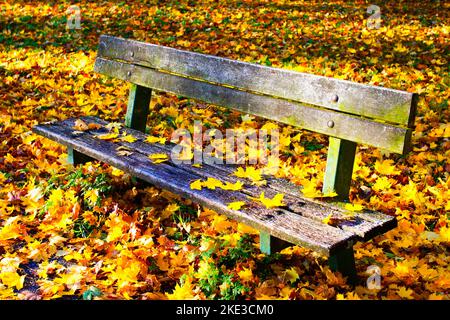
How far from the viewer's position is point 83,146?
11.1 feet

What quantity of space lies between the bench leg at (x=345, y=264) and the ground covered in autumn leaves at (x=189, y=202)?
0.05 metres

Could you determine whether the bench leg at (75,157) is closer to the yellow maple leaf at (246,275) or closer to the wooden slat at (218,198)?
the wooden slat at (218,198)

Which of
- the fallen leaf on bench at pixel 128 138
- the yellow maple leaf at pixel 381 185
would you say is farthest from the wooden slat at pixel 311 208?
the yellow maple leaf at pixel 381 185

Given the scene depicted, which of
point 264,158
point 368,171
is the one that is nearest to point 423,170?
point 368,171

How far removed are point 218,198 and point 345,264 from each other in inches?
27.6

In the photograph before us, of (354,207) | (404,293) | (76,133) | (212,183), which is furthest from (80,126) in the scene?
(404,293)

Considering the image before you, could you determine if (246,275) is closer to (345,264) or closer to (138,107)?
(345,264)

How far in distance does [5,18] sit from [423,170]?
760 centimetres

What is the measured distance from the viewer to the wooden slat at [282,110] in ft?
8.06

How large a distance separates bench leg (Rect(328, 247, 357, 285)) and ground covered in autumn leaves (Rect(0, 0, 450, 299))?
0.05 m

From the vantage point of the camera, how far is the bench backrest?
2.44 m
